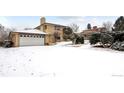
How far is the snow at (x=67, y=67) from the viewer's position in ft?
10.8

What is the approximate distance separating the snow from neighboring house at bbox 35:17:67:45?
0.21 meters

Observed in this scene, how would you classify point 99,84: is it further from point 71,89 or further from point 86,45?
point 86,45

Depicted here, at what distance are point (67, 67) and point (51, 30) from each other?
1296 millimetres

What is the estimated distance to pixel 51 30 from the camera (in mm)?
4602

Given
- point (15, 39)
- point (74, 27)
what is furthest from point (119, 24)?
point (15, 39)

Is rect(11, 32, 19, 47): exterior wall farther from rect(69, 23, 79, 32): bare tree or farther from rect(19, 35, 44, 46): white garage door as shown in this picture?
rect(69, 23, 79, 32): bare tree

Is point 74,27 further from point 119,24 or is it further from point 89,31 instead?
point 119,24

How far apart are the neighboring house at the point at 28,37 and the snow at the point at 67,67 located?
0.69 ft

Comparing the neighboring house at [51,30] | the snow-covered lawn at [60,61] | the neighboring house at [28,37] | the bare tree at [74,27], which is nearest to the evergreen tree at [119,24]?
the snow-covered lawn at [60,61]

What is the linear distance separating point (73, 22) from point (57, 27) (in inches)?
18.7

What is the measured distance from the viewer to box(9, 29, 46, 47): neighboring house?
455 centimetres

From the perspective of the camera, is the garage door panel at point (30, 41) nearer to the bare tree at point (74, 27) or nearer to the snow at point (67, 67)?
the snow at point (67, 67)

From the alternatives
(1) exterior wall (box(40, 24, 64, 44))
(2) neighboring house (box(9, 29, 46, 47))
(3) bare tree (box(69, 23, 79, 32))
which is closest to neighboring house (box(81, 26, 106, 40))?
(3) bare tree (box(69, 23, 79, 32))
